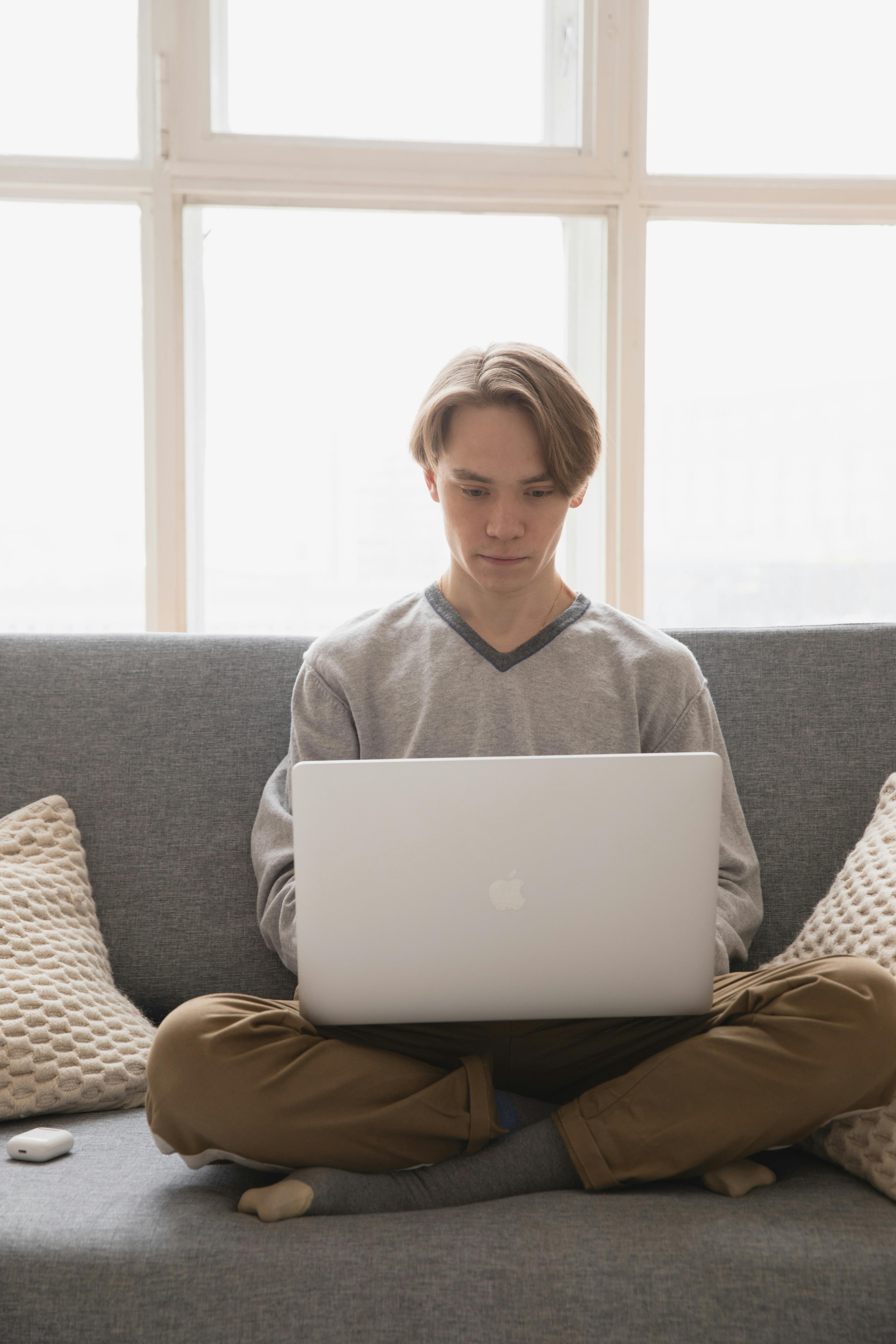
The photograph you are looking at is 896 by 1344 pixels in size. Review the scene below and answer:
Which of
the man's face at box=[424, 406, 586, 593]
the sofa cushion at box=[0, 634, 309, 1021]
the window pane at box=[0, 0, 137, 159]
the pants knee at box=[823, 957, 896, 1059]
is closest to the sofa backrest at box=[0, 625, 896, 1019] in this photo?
the sofa cushion at box=[0, 634, 309, 1021]

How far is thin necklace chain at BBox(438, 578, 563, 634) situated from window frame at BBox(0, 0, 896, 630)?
64 centimetres

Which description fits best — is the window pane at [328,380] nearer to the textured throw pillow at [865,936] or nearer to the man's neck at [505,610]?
Result: the man's neck at [505,610]

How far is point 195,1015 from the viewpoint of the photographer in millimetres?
1155

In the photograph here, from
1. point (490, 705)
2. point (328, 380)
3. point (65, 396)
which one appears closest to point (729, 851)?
point (490, 705)

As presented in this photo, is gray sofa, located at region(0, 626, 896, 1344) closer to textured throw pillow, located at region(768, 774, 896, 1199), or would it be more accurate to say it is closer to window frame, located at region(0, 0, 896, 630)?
textured throw pillow, located at region(768, 774, 896, 1199)

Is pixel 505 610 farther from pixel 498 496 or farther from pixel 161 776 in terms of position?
pixel 161 776

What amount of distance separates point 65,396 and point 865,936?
174 centimetres

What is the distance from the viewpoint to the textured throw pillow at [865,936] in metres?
1.11

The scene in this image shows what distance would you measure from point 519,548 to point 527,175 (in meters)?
1.07

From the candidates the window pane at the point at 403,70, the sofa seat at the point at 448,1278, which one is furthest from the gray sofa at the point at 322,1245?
the window pane at the point at 403,70

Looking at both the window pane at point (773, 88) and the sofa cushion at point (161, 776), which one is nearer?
the sofa cushion at point (161, 776)

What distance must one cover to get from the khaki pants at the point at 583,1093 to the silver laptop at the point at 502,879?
12cm

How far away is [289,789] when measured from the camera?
5.21ft

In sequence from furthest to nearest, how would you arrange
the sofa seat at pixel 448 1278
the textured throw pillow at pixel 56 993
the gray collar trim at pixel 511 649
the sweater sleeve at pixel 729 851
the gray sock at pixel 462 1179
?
1. the gray collar trim at pixel 511 649
2. the sweater sleeve at pixel 729 851
3. the textured throw pillow at pixel 56 993
4. the gray sock at pixel 462 1179
5. the sofa seat at pixel 448 1278
